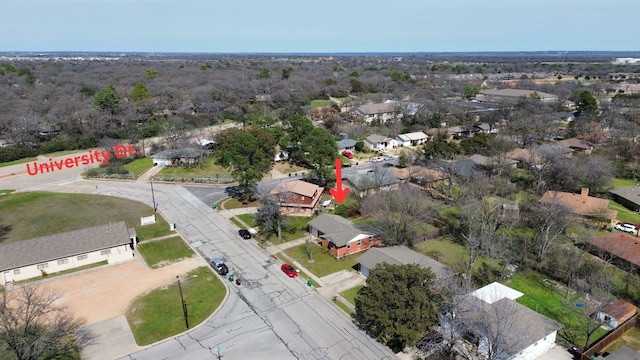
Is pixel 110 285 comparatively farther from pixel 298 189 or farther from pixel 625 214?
pixel 625 214

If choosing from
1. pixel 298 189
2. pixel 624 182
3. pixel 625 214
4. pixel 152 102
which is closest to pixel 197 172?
pixel 298 189

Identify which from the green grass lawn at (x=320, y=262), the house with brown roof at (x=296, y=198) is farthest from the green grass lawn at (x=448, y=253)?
the house with brown roof at (x=296, y=198)

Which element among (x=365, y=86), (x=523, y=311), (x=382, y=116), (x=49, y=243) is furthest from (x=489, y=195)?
(x=365, y=86)

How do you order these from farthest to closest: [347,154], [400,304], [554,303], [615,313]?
1. [347,154]
2. [554,303]
3. [615,313]
4. [400,304]

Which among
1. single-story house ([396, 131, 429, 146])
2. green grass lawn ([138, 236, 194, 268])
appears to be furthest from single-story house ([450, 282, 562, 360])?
single-story house ([396, 131, 429, 146])

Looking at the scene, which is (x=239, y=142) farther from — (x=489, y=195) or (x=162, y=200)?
(x=489, y=195)

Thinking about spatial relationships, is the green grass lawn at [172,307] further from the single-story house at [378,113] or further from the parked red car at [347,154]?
the single-story house at [378,113]
